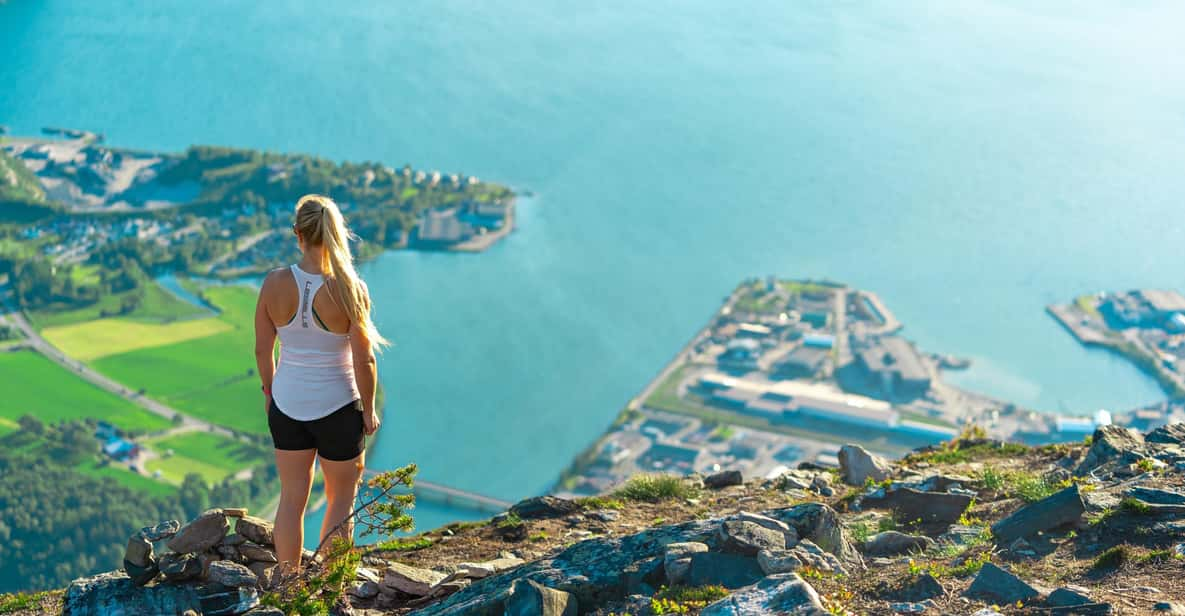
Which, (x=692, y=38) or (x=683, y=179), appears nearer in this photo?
(x=683, y=179)

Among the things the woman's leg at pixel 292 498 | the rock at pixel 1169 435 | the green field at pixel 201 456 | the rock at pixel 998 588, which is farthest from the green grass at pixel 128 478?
the rock at pixel 998 588

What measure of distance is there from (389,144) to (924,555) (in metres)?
70.1

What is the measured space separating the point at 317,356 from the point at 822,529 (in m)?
2.62

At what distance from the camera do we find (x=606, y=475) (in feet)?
109

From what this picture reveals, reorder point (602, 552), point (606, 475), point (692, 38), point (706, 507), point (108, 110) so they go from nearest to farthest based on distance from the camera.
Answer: point (602, 552), point (706, 507), point (606, 475), point (108, 110), point (692, 38)

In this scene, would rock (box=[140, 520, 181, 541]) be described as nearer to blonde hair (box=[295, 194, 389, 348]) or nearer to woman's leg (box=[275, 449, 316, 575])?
woman's leg (box=[275, 449, 316, 575])

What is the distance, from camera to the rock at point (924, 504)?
20.3 feet

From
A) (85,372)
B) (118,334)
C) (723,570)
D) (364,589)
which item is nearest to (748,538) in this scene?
(723,570)

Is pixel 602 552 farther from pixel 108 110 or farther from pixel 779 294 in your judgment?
pixel 108 110

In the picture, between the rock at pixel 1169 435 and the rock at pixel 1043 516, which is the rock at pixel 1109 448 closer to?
the rock at pixel 1169 435

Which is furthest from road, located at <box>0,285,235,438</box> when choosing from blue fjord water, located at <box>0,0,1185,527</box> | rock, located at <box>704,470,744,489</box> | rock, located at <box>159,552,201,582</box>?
rock, located at <box>159,552,201,582</box>

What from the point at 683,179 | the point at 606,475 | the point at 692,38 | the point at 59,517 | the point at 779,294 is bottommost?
the point at 59,517

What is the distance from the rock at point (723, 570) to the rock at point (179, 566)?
96.8 inches

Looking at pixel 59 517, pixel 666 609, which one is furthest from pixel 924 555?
pixel 59 517
